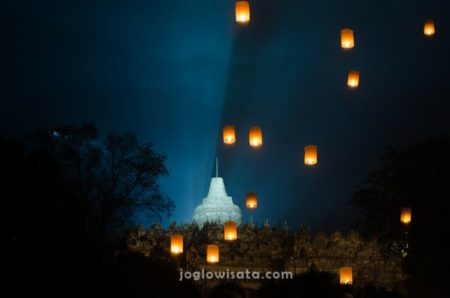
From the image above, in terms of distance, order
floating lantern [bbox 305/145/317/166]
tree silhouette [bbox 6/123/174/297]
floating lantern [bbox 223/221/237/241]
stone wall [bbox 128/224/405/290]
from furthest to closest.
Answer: stone wall [bbox 128/224/405/290]
floating lantern [bbox 223/221/237/241]
floating lantern [bbox 305/145/317/166]
tree silhouette [bbox 6/123/174/297]

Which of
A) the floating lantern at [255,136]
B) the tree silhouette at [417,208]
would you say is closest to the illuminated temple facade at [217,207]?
the tree silhouette at [417,208]

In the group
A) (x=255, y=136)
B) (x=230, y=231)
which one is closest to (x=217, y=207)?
(x=230, y=231)

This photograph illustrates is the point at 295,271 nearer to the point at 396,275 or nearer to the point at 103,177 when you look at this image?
the point at 396,275

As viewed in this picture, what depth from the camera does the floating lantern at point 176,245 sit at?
86.6ft

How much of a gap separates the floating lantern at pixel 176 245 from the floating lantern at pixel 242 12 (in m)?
8.78

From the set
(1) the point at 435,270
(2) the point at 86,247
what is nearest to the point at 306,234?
(1) the point at 435,270

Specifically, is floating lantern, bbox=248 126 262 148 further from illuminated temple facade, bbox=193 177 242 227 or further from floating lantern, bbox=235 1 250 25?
illuminated temple facade, bbox=193 177 242 227

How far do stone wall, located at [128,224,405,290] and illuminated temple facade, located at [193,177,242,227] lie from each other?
28.6 ft

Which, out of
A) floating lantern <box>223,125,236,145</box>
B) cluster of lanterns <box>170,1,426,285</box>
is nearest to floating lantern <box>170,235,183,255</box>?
cluster of lanterns <box>170,1,426,285</box>

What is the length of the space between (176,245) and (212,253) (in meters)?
1.21

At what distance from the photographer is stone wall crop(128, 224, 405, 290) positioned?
28.1 m

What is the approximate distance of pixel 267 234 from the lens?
2939 centimetres

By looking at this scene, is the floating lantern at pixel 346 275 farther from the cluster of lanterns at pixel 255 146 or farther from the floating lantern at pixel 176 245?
the floating lantern at pixel 176 245

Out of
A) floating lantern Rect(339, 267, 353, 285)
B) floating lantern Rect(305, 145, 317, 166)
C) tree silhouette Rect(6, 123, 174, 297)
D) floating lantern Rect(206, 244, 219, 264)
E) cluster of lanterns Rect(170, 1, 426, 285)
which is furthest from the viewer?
floating lantern Rect(339, 267, 353, 285)
